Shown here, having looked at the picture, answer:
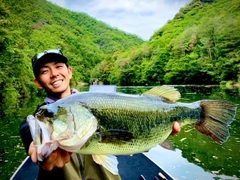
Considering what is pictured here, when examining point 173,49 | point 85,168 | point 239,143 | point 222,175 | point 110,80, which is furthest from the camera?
point 110,80

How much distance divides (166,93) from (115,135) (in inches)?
28.6

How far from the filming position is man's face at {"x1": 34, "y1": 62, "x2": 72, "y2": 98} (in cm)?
288

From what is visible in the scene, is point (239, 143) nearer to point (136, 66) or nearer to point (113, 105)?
point (113, 105)

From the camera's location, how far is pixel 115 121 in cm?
192

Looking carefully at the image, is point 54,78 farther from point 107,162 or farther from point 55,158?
point 107,162

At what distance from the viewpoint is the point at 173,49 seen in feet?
214

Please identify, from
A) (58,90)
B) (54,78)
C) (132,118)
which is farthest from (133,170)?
(132,118)

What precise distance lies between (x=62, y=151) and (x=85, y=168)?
4.01 ft

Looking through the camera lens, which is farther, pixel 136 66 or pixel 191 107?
pixel 136 66

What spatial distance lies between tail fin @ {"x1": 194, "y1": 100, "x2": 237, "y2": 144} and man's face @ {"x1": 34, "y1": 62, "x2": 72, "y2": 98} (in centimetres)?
159

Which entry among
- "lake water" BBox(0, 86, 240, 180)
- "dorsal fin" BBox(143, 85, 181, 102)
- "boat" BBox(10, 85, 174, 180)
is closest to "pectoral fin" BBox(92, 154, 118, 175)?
"dorsal fin" BBox(143, 85, 181, 102)

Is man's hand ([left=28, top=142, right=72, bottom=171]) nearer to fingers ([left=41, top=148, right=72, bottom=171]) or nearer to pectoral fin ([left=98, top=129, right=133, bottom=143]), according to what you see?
fingers ([left=41, top=148, right=72, bottom=171])

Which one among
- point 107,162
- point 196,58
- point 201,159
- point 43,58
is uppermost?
point 196,58

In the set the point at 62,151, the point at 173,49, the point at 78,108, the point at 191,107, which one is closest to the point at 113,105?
the point at 78,108
